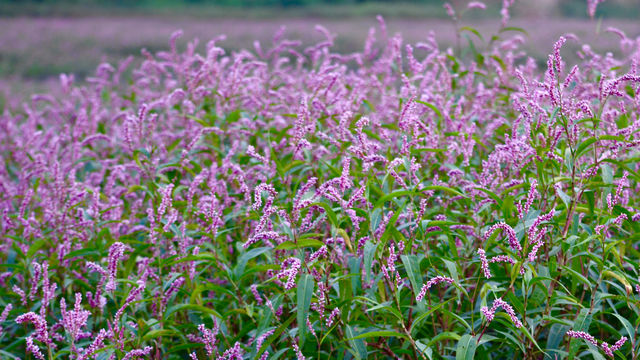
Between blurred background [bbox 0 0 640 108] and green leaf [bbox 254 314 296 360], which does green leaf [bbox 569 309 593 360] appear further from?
blurred background [bbox 0 0 640 108]

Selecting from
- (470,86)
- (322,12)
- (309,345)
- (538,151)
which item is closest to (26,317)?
(309,345)

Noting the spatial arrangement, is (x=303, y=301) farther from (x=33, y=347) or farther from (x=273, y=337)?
(x=33, y=347)

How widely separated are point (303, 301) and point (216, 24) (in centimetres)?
1752

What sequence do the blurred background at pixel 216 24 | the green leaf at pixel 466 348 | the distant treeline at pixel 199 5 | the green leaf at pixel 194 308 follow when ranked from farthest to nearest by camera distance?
the distant treeline at pixel 199 5, the blurred background at pixel 216 24, the green leaf at pixel 194 308, the green leaf at pixel 466 348

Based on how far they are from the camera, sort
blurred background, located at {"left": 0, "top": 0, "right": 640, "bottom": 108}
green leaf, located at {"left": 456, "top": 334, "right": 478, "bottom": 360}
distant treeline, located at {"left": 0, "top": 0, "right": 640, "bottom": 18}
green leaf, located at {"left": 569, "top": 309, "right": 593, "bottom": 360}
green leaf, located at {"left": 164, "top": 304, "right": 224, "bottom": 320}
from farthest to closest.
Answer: distant treeline, located at {"left": 0, "top": 0, "right": 640, "bottom": 18} → blurred background, located at {"left": 0, "top": 0, "right": 640, "bottom": 108} → green leaf, located at {"left": 164, "top": 304, "right": 224, "bottom": 320} → green leaf, located at {"left": 569, "top": 309, "right": 593, "bottom": 360} → green leaf, located at {"left": 456, "top": 334, "right": 478, "bottom": 360}

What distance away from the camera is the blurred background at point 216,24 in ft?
43.8

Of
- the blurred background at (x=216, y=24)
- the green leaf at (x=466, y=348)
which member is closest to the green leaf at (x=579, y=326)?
the green leaf at (x=466, y=348)

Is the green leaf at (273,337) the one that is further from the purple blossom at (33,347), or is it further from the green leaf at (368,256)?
the purple blossom at (33,347)

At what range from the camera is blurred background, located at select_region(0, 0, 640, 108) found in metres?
13.3

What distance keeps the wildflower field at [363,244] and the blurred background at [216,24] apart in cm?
804

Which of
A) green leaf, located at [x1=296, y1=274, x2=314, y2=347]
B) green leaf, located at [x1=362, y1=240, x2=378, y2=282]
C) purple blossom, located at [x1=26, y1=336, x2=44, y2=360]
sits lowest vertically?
purple blossom, located at [x1=26, y1=336, x2=44, y2=360]

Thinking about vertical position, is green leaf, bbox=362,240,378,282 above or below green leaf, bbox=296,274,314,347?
above

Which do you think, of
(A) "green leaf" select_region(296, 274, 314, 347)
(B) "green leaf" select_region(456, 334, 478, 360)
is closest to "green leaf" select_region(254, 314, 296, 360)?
(A) "green leaf" select_region(296, 274, 314, 347)

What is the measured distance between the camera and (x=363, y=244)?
7.49 ft
